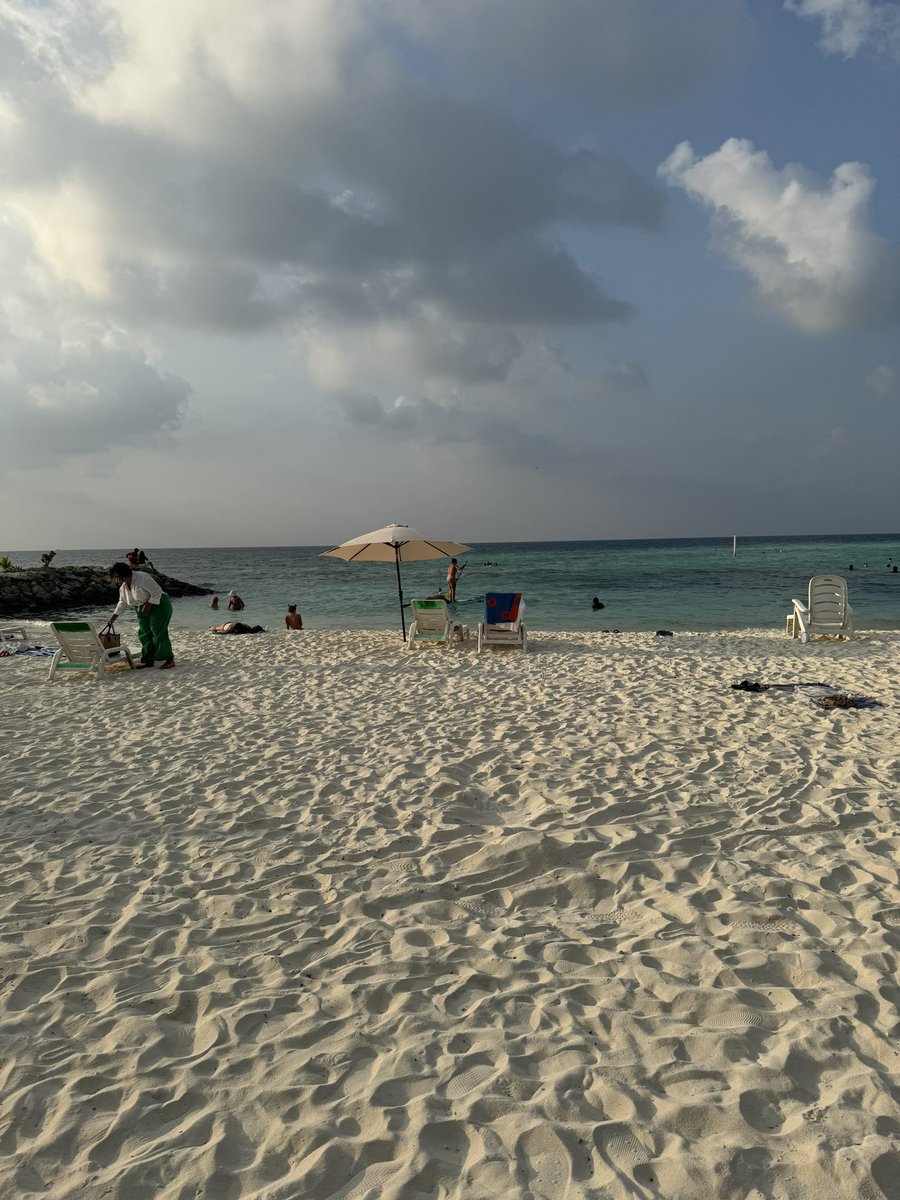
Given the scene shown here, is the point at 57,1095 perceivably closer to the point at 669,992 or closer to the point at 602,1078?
the point at 602,1078

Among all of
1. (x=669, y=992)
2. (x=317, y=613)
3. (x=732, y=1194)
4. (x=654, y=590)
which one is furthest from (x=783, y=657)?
(x=654, y=590)

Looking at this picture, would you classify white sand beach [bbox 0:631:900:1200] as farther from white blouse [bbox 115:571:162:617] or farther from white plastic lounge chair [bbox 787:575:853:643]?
white plastic lounge chair [bbox 787:575:853:643]

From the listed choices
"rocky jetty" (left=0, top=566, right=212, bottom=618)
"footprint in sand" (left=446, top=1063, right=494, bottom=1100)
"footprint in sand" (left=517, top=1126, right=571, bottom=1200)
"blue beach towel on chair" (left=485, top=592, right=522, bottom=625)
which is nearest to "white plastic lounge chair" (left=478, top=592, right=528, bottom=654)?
"blue beach towel on chair" (left=485, top=592, right=522, bottom=625)

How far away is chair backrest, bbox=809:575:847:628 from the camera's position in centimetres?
1253

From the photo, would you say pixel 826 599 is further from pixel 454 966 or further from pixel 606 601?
pixel 606 601

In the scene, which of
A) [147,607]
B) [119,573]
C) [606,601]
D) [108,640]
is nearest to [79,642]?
[108,640]

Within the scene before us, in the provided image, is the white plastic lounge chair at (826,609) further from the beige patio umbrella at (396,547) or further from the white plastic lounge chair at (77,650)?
the white plastic lounge chair at (77,650)

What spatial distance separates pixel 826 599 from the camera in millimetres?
12625

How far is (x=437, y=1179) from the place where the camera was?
78.9 inches

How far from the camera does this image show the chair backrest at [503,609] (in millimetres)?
11852

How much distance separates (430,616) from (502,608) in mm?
1309

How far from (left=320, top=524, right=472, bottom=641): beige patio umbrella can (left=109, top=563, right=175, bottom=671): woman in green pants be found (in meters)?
3.31

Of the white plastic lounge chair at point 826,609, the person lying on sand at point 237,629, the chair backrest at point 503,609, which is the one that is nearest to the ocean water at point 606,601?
the person lying on sand at point 237,629

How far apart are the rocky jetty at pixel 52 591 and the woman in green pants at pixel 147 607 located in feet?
57.2
